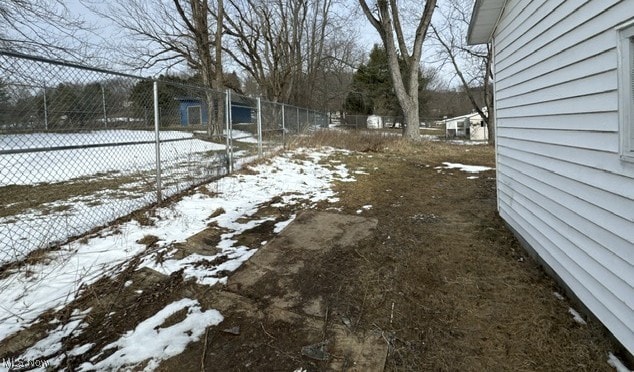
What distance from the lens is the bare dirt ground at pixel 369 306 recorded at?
2084 millimetres

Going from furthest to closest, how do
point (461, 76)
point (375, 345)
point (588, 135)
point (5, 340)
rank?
point (461, 76) → point (588, 135) → point (375, 345) → point (5, 340)

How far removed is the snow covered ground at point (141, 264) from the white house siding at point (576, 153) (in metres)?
2.73

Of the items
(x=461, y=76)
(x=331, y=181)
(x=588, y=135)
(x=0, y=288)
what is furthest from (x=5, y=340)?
(x=461, y=76)

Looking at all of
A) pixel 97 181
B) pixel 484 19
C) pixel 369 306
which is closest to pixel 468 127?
pixel 484 19

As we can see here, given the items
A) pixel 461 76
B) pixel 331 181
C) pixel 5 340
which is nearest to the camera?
pixel 5 340

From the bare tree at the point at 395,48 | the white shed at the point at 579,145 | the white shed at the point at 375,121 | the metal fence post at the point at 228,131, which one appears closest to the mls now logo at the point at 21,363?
the white shed at the point at 579,145

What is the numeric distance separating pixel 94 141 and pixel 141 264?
1998 millimetres

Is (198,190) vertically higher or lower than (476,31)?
lower

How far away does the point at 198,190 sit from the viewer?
576cm

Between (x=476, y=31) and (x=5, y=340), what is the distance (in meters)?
6.30

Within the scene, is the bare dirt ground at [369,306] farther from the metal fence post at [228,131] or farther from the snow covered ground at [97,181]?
the metal fence post at [228,131]

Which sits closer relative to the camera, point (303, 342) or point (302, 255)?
point (303, 342)

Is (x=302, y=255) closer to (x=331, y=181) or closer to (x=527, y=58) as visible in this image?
(x=527, y=58)

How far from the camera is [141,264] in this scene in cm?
311
